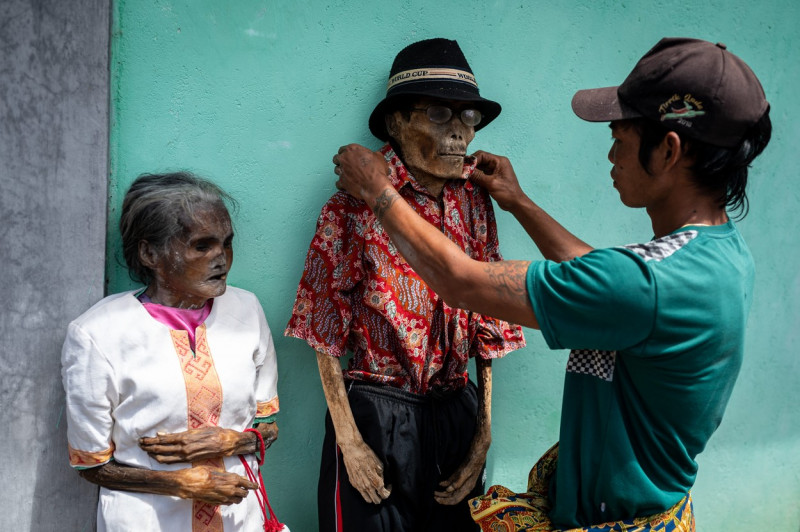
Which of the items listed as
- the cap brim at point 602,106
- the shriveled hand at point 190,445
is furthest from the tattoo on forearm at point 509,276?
the shriveled hand at point 190,445

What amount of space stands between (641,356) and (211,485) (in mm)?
1296

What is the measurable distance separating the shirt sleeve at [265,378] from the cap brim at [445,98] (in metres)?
0.78

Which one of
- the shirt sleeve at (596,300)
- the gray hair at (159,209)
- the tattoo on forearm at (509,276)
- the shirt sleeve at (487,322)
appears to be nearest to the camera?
the shirt sleeve at (596,300)

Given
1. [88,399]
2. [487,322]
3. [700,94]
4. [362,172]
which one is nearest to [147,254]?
[88,399]

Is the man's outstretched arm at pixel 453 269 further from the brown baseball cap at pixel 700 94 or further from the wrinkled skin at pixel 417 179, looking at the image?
the brown baseball cap at pixel 700 94

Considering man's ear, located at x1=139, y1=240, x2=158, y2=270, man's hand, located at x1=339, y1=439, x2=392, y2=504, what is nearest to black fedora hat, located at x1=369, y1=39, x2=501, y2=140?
man's ear, located at x1=139, y1=240, x2=158, y2=270

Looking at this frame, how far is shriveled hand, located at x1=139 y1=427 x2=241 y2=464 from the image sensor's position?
6.49 feet

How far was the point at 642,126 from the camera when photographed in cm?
185

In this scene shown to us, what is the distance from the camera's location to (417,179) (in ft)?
7.95

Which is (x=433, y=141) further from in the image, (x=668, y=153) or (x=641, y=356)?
(x=641, y=356)

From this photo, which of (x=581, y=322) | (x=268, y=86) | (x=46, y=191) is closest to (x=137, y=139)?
(x=46, y=191)

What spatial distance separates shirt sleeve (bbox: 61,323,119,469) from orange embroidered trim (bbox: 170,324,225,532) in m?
0.21

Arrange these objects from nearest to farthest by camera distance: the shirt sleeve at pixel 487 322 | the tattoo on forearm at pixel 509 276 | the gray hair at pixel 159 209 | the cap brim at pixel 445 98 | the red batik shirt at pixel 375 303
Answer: the tattoo on forearm at pixel 509 276
the gray hair at pixel 159 209
the cap brim at pixel 445 98
the red batik shirt at pixel 375 303
the shirt sleeve at pixel 487 322

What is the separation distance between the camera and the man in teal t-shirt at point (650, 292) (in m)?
1.65
